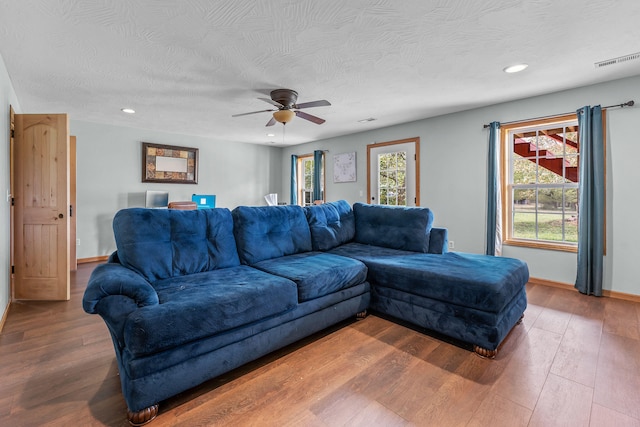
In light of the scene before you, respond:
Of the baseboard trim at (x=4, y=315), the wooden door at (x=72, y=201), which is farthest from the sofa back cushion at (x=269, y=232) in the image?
the wooden door at (x=72, y=201)

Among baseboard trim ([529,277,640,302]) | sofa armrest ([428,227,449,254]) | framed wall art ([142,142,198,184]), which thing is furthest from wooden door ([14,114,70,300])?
baseboard trim ([529,277,640,302])

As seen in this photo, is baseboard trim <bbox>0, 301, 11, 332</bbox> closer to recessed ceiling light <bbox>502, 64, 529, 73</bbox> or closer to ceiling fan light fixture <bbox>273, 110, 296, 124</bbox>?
ceiling fan light fixture <bbox>273, 110, 296, 124</bbox>

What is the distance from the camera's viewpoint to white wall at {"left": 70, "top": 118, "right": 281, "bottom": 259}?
4918 millimetres

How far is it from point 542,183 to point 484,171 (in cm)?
68

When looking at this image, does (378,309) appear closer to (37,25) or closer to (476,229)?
(476,229)

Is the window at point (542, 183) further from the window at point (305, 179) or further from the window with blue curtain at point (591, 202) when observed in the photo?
the window at point (305, 179)

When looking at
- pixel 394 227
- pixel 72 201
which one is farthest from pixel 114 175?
pixel 394 227

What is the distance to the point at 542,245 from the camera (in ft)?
12.2

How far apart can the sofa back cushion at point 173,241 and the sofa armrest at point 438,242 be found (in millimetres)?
1960

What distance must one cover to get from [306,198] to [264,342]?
18.3 ft

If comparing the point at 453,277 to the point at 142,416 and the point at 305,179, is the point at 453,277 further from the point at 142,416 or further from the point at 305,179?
the point at 305,179

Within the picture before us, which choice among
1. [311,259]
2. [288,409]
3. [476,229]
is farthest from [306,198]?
[288,409]

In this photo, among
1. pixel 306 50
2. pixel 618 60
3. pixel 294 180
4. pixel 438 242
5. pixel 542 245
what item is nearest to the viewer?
pixel 306 50

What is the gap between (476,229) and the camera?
4242 millimetres
